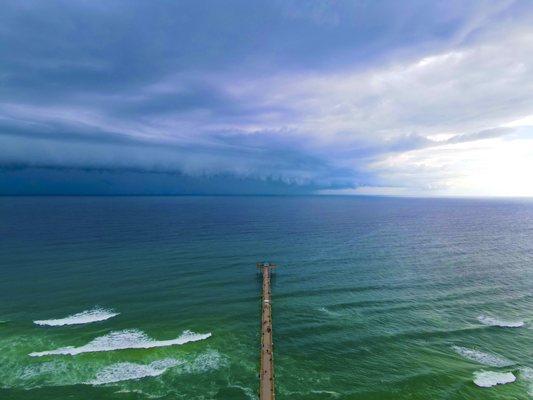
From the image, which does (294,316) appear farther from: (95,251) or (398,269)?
(95,251)

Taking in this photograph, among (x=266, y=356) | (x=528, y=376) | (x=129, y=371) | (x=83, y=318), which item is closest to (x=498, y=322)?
(x=528, y=376)

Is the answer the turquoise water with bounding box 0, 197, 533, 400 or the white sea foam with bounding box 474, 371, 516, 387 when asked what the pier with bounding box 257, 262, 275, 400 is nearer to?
the turquoise water with bounding box 0, 197, 533, 400

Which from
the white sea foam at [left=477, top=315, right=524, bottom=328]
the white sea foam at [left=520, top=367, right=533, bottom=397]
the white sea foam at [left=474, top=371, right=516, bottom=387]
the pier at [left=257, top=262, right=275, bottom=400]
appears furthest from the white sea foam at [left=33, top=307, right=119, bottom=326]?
the white sea foam at [left=477, top=315, right=524, bottom=328]

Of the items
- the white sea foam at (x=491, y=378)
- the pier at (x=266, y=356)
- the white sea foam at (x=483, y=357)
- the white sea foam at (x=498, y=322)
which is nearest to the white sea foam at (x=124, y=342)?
the pier at (x=266, y=356)

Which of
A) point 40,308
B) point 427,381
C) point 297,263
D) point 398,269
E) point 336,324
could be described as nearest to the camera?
point 427,381

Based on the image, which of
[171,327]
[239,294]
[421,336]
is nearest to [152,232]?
[239,294]

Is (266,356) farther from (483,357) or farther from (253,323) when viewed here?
(483,357)

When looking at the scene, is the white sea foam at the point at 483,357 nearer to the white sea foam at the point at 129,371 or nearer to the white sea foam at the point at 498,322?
the white sea foam at the point at 498,322
